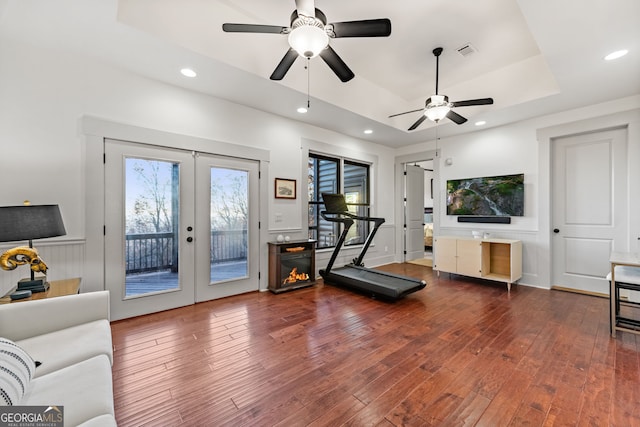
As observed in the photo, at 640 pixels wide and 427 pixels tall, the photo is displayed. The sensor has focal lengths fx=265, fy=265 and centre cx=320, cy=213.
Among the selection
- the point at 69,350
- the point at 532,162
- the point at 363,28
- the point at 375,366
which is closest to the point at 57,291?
the point at 69,350

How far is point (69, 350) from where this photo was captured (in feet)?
5.29

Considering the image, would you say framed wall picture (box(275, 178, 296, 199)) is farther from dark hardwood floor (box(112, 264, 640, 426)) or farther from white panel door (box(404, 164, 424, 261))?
white panel door (box(404, 164, 424, 261))

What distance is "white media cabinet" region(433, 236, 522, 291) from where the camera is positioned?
4609 millimetres

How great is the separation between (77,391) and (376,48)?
4503 millimetres

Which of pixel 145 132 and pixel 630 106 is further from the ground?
pixel 630 106

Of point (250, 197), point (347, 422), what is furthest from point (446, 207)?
point (347, 422)

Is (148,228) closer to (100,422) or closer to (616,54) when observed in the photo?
(100,422)

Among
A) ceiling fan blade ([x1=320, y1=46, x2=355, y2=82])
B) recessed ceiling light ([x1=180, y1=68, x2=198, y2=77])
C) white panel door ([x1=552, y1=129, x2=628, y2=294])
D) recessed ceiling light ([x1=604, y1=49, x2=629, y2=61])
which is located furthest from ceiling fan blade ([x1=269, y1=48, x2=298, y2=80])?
white panel door ([x1=552, y1=129, x2=628, y2=294])

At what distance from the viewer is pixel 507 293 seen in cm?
433

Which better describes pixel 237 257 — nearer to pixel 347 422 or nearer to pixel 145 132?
pixel 145 132

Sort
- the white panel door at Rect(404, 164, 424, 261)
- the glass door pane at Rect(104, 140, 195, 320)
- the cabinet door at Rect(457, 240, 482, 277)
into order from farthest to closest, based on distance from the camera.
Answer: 1. the white panel door at Rect(404, 164, 424, 261)
2. the cabinet door at Rect(457, 240, 482, 277)
3. the glass door pane at Rect(104, 140, 195, 320)

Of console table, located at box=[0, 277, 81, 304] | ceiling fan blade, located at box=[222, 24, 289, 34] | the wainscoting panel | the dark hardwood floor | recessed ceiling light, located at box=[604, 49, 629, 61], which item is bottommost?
the dark hardwood floor

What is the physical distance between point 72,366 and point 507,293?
5289 millimetres

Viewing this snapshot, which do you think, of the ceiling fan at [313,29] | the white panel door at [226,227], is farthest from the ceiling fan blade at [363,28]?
the white panel door at [226,227]
